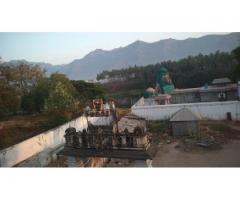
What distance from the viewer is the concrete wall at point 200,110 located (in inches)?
358

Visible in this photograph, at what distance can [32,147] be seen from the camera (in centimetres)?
666

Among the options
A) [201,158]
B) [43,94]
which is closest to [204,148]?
[201,158]

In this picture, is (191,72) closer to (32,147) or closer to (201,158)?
(201,158)

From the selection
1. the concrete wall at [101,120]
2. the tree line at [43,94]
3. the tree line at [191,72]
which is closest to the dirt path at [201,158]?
the concrete wall at [101,120]

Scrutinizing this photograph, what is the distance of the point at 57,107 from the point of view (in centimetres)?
890

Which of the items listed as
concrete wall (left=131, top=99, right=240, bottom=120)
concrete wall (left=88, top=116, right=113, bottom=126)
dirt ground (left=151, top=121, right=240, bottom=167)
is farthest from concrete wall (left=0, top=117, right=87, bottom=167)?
concrete wall (left=131, top=99, right=240, bottom=120)

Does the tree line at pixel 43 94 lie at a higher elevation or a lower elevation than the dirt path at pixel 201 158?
higher

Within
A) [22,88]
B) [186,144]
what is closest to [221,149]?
[186,144]

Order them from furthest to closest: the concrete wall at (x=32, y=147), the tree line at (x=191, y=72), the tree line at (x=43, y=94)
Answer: the tree line at (x=191, y=72) → the tree line at (x=43, y=94) → the concrete wall at (x=32, y=147)

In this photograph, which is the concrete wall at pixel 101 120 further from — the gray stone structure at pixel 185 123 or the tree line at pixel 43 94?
the gray stone structure at pixel 185 123

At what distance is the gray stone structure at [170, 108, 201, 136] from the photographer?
8445mm

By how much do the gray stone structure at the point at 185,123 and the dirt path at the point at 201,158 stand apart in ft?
4.36

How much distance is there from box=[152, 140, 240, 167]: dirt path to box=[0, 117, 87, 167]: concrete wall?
9.91ft

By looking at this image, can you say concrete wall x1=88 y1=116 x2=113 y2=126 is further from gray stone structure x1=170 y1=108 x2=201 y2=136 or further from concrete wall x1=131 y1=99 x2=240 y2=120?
gray stone structure x1=170 y1=108 x2=201 y2=136
